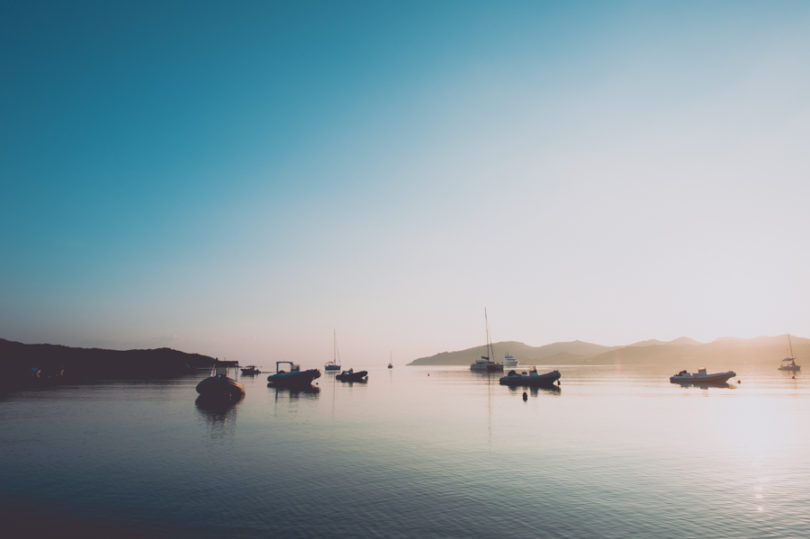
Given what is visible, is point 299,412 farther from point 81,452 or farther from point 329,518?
point 329,518

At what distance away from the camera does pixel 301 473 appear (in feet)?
82.8

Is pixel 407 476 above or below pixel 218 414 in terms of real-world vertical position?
above

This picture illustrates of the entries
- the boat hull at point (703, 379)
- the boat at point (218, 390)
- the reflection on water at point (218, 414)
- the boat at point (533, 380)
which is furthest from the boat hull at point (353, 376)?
the boat hull at point (703, 379)

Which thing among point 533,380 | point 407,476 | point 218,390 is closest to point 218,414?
point 218,390

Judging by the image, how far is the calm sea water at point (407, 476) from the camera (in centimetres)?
1734

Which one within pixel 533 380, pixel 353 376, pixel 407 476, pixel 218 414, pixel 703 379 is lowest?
pixel 353 376

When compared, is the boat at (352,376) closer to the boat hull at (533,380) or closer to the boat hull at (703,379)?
the boat hull at (533,380)

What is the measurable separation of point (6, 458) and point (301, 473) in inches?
803

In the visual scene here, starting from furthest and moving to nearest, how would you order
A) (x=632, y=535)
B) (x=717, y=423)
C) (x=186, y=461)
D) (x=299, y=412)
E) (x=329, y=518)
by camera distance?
1. (x=299, y=412)
2. (x=717, y=423)
3. (x=186, y=461)
4. (x=329, y=518)
5. (x=632, y=535)

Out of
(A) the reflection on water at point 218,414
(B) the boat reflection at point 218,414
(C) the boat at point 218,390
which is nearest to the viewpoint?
(B) the boat reflection at point 218,414

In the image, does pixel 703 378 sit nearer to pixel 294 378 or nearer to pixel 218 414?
pixel 294 378

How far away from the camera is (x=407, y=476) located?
24.7m

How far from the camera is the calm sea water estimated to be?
1734 centimetres

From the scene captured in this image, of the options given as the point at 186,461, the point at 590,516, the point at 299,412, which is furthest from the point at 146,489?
the point at 299,412
